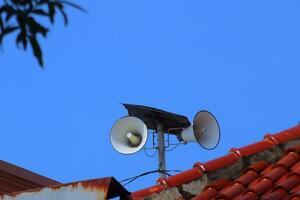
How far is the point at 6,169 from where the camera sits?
13.8m

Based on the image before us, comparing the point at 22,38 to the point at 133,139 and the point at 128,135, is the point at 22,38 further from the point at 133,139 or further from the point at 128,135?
the point at 133,139

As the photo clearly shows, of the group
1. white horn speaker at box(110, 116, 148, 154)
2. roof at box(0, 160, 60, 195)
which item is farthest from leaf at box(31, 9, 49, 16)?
white horn speaker at box(110, 116, 148, 154)

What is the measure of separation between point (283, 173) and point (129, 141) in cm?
661

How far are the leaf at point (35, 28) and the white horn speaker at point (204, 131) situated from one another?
415 inches

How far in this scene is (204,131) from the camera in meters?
15.2

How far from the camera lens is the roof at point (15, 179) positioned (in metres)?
13.8

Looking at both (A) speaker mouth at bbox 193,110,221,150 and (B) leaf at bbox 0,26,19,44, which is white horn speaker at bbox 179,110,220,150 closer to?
(A) speaker mouth at bbox 193,110,221,150

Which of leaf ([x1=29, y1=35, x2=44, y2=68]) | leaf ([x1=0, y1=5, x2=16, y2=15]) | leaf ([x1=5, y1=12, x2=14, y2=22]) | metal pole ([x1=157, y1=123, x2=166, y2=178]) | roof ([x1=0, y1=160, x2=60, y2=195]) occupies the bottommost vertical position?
leaf ([x1=29, y1=35, x2=44, y2=68])

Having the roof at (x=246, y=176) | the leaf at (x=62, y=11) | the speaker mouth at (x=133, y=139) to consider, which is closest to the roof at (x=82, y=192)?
the roof at (x=246, y=176)

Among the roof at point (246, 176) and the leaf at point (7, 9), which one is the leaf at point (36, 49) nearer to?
the leaf at point (7, 9)

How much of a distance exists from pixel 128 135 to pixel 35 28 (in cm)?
1055

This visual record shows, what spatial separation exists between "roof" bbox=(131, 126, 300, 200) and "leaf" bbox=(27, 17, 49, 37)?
4184mm

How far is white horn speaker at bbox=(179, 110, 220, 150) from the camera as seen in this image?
49.0 ft

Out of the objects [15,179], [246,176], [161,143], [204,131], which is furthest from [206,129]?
[246,176]
